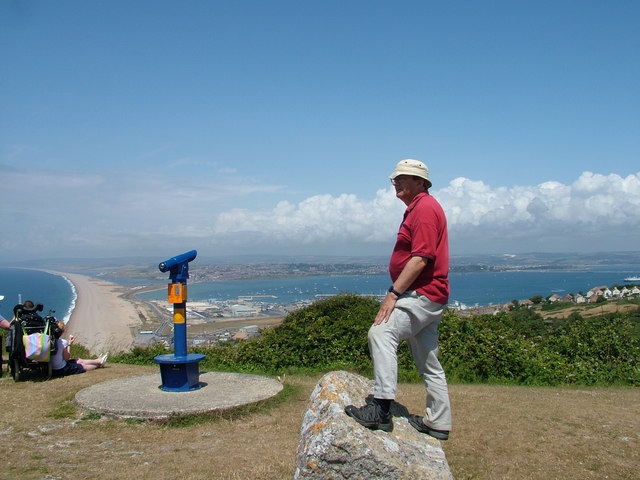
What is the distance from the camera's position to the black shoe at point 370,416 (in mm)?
4117

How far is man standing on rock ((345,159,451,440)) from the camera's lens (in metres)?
4.27

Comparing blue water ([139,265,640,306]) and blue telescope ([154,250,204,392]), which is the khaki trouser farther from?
blue water ([139,265,640,306])

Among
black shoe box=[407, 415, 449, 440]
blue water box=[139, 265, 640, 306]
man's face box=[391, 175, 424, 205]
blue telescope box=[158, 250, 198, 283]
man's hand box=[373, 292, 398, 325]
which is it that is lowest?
blue water box=[139, 265, 640, 306]

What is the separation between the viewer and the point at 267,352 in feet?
35.8

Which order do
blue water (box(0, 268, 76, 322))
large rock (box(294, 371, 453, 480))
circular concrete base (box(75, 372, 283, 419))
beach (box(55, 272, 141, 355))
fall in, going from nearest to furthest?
large rock (box(294, 371, 453, 480)) → circular concrete base (box(75, 372, 283, 419)) → beach (box(55, 272, 141, 355)) → blue water (box(0, 268, 76, 322))

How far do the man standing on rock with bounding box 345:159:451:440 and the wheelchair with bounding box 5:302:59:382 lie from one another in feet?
21.2

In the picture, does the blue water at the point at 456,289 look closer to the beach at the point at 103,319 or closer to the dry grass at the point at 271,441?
the beach at the point at 103,319

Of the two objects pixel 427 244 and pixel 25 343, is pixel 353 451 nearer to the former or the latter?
pixel 427 244

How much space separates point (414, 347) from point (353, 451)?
49.7 inches

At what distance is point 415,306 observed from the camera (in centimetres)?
441

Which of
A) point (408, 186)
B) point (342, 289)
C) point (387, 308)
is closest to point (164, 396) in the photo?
point (387, 308)

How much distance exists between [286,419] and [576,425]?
3322 millimetres

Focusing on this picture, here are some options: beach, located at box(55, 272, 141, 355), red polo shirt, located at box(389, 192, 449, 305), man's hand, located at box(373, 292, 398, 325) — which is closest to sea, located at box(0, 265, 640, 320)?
beach, located at box(55, 272, 141, 355)

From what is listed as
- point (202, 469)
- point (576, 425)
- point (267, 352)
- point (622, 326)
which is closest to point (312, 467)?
point (202, 469)
